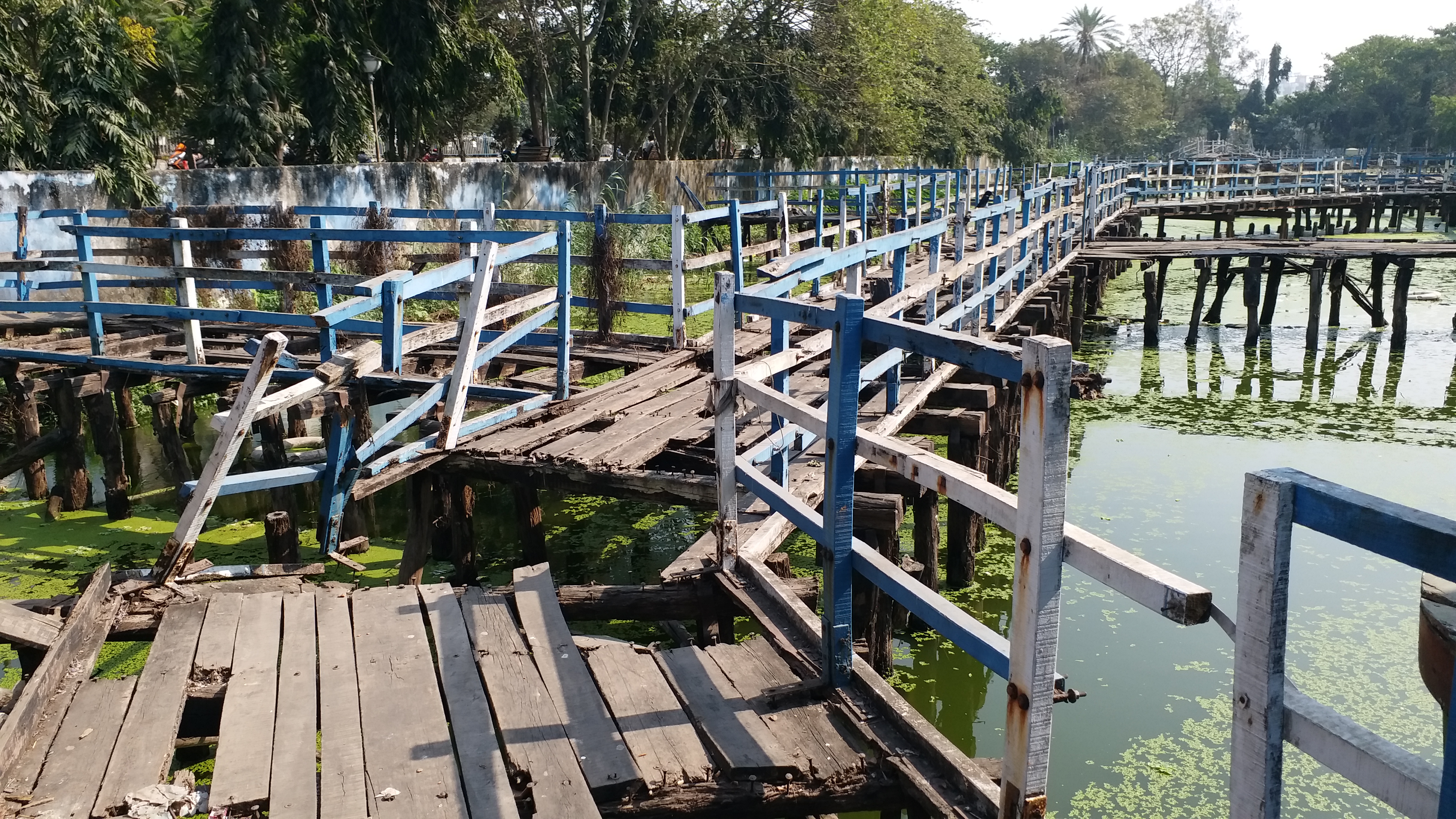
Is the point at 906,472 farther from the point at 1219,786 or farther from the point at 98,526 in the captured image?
the point at 98,526

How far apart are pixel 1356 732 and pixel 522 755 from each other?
2.08 metres

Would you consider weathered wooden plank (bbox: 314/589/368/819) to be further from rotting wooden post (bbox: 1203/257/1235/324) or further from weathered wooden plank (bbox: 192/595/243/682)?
rotting wooden post (bbox: 1203/257/1235/324)

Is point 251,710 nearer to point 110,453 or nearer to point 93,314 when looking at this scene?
point 110,453

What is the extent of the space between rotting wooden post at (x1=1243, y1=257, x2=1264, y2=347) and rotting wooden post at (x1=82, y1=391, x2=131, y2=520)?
45.3 feet

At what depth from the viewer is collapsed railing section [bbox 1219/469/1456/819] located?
5.17 feet

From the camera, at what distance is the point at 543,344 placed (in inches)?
324

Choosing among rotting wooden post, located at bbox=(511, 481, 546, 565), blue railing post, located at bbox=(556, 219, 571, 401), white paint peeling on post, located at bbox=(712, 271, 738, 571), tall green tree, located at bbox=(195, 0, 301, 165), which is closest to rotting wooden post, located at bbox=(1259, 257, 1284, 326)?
blue railing post, located at bbox=(556, 219, 571, 401)

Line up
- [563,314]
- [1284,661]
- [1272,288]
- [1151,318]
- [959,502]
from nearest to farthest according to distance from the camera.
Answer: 1. [1284,661]
2. [959,502]
3. [563,314]
4. [1151,318]
5. [1272,288]

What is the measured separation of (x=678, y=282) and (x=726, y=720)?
6.31 metres

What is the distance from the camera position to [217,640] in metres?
3.86

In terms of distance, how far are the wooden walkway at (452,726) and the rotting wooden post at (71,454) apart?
18.9ft

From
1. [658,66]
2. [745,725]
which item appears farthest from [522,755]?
[658,66]

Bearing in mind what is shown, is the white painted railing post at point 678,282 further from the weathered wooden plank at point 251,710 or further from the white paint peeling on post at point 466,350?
the weathered wooden plank at point 251,710

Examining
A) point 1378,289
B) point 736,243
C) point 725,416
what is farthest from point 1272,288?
point 725,416
